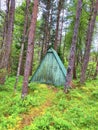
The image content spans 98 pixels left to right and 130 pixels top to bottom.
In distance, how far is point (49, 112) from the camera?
10312 millimetres

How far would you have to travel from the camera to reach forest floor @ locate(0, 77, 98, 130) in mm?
9250

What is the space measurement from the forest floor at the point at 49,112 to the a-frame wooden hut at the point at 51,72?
146 inches

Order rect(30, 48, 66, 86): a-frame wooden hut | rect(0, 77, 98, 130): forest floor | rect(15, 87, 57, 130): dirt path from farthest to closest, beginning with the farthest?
rect(30, 48, 66, 86): a-frame wooden hut < rect(15, 87, 57, 130): dirt path < rect(0, 77, 98, 130): forest floor

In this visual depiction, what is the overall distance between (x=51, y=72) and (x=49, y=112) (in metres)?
7.79

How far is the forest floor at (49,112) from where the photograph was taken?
9250 mm

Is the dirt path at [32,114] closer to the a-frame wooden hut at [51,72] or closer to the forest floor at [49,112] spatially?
the forest floor at [49,112]

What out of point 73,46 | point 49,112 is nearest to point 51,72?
point 73,46

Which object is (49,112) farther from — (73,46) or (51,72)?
(51,72)

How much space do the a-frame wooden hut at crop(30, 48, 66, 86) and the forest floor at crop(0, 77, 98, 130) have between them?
3.72 m

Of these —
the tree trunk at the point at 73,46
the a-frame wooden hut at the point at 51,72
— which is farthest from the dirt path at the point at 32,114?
the a-frame wooden hut at the point at 51,72

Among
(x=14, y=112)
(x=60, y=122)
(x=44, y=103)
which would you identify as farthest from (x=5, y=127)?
(x=44, y=103)

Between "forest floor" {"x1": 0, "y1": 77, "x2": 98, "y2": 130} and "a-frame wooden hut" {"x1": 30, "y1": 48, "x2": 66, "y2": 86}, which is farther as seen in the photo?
"a-frame wooden hut" {"x1": 30, "y1": 48, "x2": 66, "y2": 86}

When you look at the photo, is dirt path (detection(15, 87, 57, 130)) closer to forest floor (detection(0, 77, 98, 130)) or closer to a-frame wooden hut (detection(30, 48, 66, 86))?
forest floor (detection(0, 77, 98, 130))

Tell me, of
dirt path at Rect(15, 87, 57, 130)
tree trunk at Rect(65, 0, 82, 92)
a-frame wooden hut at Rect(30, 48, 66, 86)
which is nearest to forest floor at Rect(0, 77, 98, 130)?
dirt path at Rect(15, 87, 57, 130)
